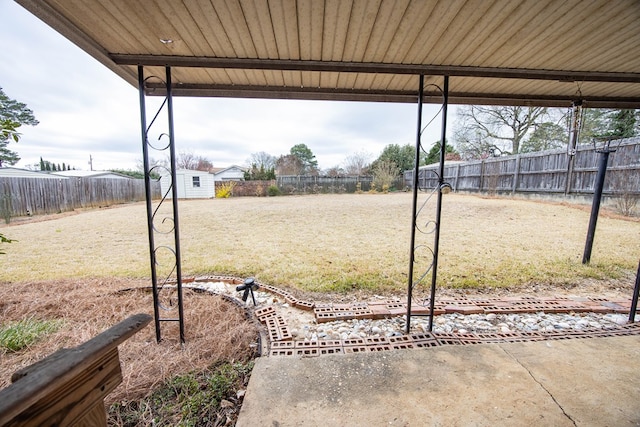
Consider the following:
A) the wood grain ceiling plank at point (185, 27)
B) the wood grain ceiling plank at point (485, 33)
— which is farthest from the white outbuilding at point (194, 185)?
the wood grain ceiling plank at point (485, 33)

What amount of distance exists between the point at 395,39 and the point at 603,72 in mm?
1688

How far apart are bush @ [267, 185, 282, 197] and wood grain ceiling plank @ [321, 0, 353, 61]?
14.7 metres

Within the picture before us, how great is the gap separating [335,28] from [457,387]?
6.83 ft

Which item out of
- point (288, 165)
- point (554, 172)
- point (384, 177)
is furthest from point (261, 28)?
point (288, 165)

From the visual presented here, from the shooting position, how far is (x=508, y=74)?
69.7 inches

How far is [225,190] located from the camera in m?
16.4

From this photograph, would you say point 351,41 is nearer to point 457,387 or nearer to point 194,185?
point 457,387

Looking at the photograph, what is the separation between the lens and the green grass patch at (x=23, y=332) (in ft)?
5.82

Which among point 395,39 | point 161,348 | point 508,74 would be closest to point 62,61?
point 161,348

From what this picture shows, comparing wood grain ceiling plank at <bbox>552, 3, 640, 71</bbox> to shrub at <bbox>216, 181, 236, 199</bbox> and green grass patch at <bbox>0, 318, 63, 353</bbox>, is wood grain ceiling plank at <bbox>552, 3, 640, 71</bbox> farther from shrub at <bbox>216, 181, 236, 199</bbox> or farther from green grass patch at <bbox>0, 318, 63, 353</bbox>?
shrub at <bbox>216, 181, 236, 199</bbox>

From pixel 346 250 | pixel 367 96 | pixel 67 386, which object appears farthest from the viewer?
pixel 346 250

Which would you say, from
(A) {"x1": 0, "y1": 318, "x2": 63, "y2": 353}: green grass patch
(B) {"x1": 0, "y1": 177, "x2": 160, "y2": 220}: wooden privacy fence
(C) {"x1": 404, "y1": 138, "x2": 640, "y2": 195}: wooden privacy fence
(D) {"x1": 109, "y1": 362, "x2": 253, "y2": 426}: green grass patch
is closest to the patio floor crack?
(D) {"x1": 109, "y1": 362, "x2": 253, "y2": 426}: green grass patch

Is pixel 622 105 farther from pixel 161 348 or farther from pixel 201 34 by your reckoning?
pixel 161 348

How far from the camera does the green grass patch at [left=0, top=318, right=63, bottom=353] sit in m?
1.78
